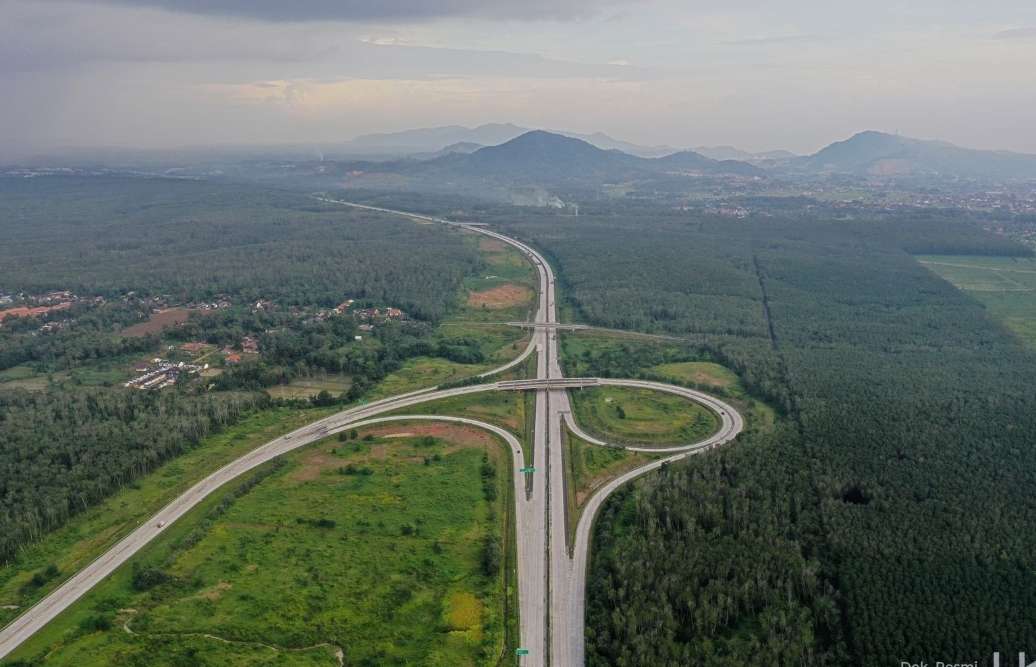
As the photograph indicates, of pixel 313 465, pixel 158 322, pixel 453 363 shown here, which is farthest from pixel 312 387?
pixel 158 322

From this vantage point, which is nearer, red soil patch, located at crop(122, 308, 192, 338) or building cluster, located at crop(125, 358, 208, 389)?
building cluster, located at crop(125, 358, 208, 389)

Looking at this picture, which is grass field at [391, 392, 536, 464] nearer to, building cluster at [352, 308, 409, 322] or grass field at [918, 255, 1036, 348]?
building cluster at [352, 308, 409, 322]

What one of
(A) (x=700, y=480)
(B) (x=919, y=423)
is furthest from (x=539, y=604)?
(B) (x=919, y=423)

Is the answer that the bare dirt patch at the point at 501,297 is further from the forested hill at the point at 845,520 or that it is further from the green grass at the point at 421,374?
the forested hill at the point at 845,520

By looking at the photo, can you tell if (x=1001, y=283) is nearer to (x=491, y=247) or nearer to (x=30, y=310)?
(x=491, y=247)

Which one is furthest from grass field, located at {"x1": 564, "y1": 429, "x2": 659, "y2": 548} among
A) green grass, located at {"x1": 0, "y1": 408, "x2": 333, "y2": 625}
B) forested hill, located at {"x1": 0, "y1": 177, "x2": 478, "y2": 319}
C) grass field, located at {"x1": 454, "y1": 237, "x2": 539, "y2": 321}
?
forested hill, located at {"x1": 0, "y1": 177, "x2": 478, "y2": 319}

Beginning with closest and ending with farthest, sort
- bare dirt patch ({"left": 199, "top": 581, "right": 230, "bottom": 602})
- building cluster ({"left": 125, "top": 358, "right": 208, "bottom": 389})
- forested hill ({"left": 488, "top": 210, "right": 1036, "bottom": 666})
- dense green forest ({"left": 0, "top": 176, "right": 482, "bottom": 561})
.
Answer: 1. forested hill ({"left": 488, "top": 210, "right": 1036, "bottom": 666})
2. bare dirt patch ({"left": 199, "top": 581, "right": 230, "bottom": 602})
3. dense green forest ({"left": 0, "top": 176, "right": 482, "bottom": 561})
4. building cluster ({"left": 125, "top": 358, "right": 208, "bottom": 389})

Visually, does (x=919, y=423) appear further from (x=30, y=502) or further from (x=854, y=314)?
(x=30, y=502)
